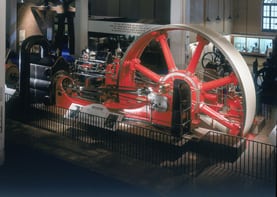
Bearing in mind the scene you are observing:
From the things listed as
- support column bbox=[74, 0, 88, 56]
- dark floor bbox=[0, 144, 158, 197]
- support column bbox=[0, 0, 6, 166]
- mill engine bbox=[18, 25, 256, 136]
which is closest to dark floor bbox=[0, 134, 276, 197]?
dark floor bbox=[0, 144, 158, 197]

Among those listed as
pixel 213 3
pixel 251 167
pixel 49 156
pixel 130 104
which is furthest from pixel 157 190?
pixel 213 3

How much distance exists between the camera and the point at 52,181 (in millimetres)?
3428

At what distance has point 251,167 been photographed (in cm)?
372

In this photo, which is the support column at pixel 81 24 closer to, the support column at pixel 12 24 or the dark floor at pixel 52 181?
the support column at pixel 12 24

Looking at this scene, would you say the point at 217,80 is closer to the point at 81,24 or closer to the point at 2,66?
the point at 2,66

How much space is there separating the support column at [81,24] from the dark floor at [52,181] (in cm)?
386

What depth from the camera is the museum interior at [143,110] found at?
11.6 ft

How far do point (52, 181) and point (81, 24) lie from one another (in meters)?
4.49

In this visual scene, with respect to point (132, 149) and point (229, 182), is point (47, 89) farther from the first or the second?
point (229, 182)

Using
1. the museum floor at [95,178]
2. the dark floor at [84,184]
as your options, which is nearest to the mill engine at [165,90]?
the museum floor at [95,178]

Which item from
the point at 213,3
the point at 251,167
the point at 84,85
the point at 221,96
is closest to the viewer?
the point at 251,167

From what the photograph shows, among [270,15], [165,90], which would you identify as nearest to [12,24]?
[165,90]

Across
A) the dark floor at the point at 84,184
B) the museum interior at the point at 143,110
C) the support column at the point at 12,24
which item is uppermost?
the support column at the point at 12,24

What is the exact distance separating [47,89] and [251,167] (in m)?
2.51
